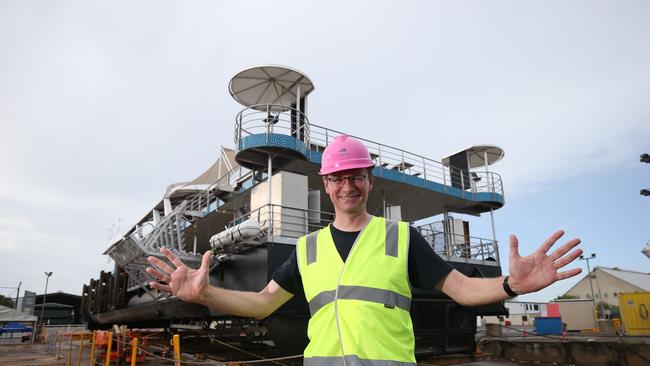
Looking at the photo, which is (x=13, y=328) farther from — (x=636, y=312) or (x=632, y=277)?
(x=632, y=277)

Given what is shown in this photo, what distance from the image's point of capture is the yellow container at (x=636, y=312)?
21625mm

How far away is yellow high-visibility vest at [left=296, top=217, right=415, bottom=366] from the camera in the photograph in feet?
6.04

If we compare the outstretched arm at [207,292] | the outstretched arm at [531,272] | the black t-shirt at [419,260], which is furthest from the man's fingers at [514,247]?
the outstretched arm at [207,292]

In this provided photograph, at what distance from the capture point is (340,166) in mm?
2162

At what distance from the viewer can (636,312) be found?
21922mm

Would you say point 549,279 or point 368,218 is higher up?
point 368,218

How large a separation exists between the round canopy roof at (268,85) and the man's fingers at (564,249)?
10.2 metres

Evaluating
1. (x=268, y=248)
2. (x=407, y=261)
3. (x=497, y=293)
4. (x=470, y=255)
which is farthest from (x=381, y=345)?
(x=470, y=255)

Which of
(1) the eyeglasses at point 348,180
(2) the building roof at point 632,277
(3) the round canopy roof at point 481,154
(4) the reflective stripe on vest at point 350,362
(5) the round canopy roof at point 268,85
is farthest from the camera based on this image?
(2) the building roof at point 632,277

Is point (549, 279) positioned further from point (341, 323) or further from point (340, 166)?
point (340, 166)

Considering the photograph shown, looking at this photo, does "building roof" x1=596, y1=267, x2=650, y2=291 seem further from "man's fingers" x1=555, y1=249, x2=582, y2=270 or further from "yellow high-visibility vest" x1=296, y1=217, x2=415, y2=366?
"yellow high-visibility vest" x1=296, y1=217, x2=415, y2=366

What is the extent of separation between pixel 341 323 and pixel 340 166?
0.75m

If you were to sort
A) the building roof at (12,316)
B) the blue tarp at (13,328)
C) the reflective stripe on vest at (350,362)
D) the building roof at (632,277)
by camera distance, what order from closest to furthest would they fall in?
the reflective stripe on vest at (350,362) → the building roof at (12,316) → the blue tarp at (13,328) → the building roof at (632,277)

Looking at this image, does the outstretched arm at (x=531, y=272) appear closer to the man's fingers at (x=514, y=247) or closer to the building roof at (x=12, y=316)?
the man's fingers at (x=514, y=247)
